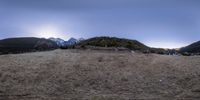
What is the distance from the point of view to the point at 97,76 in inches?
745

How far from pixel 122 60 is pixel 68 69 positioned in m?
2.80

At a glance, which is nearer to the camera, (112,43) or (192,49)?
(112,43)

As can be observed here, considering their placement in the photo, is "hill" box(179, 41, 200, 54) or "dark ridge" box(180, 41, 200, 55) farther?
"hill" box(179, 41, 200, 54)

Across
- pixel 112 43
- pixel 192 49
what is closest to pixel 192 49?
pixel 192 49

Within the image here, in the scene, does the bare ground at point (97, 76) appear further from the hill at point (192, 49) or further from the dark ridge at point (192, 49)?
the hill at point (192, 49)

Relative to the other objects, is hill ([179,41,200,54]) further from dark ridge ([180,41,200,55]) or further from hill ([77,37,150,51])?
hill ([77,37,150,51])

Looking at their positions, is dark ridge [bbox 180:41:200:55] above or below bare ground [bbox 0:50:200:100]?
above

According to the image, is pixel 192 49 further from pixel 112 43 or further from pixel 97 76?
pixel 97 76

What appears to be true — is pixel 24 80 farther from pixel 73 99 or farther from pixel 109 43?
pixel 109 43

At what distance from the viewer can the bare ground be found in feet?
55.6

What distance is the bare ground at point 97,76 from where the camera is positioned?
55.6 ft

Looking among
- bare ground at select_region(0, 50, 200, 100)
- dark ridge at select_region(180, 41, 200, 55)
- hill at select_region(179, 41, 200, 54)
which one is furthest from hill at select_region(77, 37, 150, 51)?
hill at select_region(179, 41, 200, 54)

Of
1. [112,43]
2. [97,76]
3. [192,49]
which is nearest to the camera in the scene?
[97,76]

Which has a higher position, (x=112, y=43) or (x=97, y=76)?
(x=112, y=43)
